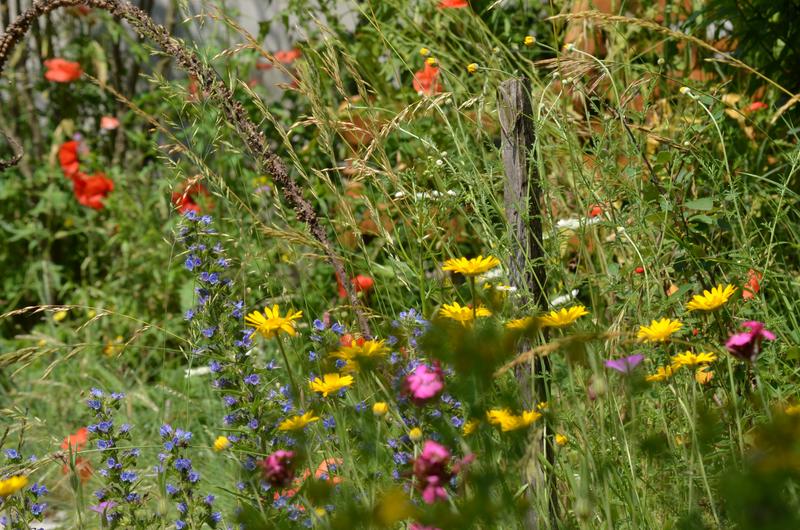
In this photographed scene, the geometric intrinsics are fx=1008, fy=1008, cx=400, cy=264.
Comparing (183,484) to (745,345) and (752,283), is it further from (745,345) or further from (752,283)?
(752,283)

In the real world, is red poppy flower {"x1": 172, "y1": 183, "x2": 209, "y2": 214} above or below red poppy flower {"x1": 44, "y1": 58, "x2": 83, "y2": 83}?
below

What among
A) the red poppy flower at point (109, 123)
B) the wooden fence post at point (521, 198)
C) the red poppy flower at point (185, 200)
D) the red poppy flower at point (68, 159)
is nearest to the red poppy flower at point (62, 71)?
the red poppy flower at point (109, 123)

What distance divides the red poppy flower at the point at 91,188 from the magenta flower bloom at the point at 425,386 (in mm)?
3332

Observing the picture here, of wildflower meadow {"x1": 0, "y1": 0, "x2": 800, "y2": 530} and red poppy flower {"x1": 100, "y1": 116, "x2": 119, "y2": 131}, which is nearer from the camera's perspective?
wildflower meadow {"x1": 0, "y1": 0, "x2": 800, "y2": 530}

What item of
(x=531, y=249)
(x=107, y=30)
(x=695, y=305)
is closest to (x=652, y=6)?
(x=531, y=249)

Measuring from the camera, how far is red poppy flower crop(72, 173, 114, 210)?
4207 millimetres

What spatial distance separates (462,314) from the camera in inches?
58.6

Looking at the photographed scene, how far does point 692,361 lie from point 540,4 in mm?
2440

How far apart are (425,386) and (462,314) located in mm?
365

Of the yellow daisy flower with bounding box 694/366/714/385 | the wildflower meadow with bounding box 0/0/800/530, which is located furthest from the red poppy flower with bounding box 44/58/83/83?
the yellow daisy flower with bounding box 694/366/714/385

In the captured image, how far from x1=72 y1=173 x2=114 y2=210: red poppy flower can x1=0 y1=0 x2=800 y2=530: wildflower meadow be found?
0.01 m

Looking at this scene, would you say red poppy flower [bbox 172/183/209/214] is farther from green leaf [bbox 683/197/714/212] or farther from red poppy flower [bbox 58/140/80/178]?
green leaf [bbox 683/197/714/212]

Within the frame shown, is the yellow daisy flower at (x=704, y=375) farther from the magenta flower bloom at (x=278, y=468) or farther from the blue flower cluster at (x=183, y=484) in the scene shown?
the magenta flower bloom at (x=278, y=468)

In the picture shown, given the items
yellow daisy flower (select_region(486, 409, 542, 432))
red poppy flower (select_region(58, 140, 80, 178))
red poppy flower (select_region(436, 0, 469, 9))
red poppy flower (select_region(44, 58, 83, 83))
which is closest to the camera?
yellow daisy flower (select_region(486, 409, 542, 432))
